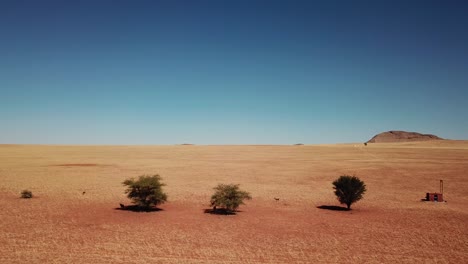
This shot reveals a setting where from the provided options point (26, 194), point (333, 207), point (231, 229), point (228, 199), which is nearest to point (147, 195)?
point (228, 199)

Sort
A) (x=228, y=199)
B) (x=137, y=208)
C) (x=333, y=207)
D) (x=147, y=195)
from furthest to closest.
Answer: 1. (x=333, y=207)
2. (x=137, y=208)
3. (x=147, y=195)
4. (x=228, y=199)

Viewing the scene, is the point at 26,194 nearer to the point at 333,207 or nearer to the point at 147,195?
the point at 147,195

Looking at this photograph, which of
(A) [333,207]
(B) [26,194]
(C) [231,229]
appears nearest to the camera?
(C) [231,229]

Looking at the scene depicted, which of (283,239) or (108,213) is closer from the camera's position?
(283,239)

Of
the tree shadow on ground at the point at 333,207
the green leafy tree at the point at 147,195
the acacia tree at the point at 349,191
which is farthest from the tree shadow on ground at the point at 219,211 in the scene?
the acacia tree at the point at 349,191

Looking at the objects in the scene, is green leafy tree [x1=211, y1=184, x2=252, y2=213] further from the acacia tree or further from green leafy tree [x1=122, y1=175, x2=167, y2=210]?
the acacia tree

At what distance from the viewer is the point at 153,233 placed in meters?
17.6

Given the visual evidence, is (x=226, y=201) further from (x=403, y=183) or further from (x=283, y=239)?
(x=403, y=183)

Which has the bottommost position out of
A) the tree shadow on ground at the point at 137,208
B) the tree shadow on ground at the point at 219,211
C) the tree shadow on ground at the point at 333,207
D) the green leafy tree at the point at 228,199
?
the tree shadow on ground at the point at 137,208

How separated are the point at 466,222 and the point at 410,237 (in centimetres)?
624

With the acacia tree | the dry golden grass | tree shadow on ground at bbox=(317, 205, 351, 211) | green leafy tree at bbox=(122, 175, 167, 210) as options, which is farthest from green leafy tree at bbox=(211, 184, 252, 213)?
the acacia tree

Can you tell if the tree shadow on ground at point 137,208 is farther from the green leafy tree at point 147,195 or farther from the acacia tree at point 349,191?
the acacia tree at point 349,191

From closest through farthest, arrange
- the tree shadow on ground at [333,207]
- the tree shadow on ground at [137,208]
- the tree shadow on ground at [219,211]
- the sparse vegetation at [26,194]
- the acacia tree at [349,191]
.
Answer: the tree shadow on ground at [219,211] → the tree shadow on ground at [137,208] → the tree shadow on ground at [333,207] → the acacia tree at [349,191] → the sparse vegetation at [26,194]

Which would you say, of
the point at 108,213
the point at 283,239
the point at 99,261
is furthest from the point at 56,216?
the point at 283,239
